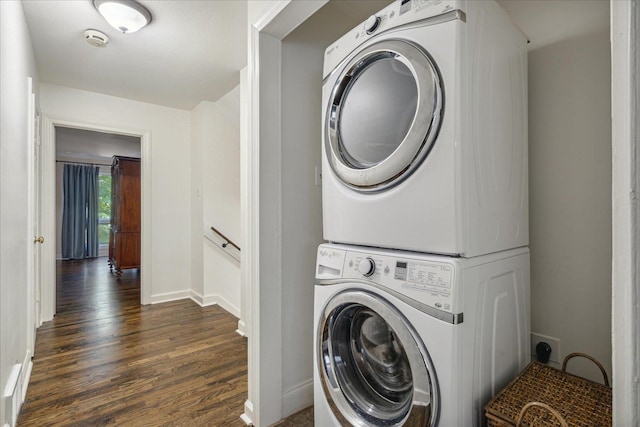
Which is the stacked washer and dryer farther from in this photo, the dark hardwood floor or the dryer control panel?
the dark hardwood floor

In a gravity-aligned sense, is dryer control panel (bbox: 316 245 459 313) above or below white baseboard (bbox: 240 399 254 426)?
above

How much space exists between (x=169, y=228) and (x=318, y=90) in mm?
2878

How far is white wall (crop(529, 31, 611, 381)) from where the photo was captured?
3.85 ft

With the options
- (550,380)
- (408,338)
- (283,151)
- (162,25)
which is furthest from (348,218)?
(162,25)

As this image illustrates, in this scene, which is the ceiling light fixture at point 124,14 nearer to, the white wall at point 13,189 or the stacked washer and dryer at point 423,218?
the white wall at point 13,189

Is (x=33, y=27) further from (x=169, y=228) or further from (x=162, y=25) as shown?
(x=169, y=228)

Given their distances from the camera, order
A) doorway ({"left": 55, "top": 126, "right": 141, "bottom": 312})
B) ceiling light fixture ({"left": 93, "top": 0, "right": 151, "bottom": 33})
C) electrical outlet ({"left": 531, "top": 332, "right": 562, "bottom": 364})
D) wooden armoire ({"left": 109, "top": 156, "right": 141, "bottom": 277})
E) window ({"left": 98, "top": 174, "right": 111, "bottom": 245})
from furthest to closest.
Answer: window ({"left": 98, "top": 174, "right": 111, "bottom": 245}) < doorway ({"left": 55, "top": 126, "right": 141, "bottom": 312}) < wooden armoire ({"left": 109, "top": 156, "right": 141, "bottom": 277}) < ceiling light fixture ({"left": 93, "top": 0, "right": 151, "bottom": 33}) < electrical outlet ({"left": 531, "top": 332, "right": 562, "bottom": 364})

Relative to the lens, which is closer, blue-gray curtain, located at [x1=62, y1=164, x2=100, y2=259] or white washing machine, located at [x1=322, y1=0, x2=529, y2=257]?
white washing machine, located at [x1=322, y1=0, x2=529, y2=257]

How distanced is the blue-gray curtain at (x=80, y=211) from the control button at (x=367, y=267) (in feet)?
28.5

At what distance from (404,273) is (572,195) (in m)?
0.78

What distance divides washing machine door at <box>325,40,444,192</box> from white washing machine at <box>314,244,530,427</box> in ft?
0.97

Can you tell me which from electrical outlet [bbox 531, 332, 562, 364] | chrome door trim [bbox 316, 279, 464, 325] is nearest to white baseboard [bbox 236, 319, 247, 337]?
chrome door trim [bbox 316, 279, 464, 325]

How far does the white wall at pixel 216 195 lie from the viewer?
371cm

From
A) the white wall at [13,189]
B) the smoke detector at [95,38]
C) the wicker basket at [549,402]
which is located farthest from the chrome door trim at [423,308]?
the smoke detector at [95,38]
